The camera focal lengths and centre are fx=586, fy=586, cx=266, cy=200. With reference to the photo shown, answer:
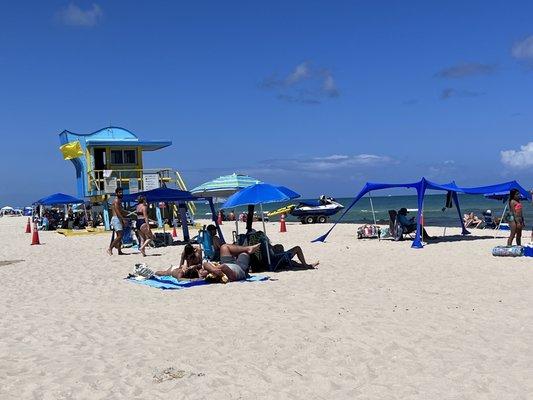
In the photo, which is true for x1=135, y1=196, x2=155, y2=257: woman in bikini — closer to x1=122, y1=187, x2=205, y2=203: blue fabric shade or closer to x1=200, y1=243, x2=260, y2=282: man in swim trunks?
x1=122, y1=187, x2=205, y2=203: blue fabric shade

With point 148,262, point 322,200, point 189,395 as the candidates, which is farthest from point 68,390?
point 322,200

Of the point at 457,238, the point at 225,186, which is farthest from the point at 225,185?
the point at 457,238

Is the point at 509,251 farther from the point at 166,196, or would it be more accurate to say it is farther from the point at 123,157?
the point at 123,157

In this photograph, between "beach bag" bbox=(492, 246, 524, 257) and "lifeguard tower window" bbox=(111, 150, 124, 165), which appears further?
"lifeguard tower window" bbox=(111, 150, 124, 165)

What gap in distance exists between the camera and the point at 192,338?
6.37 meters

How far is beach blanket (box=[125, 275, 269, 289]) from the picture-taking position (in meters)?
9.87

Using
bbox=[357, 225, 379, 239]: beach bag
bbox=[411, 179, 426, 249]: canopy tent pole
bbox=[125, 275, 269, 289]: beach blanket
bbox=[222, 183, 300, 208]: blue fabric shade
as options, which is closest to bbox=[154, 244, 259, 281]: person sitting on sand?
bbox=[125, 275, 269, 289]: beach blanket

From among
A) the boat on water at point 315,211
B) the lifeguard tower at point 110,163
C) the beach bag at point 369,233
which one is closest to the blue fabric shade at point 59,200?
the lifeguard tower at point 110,163

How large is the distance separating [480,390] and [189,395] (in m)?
2.31

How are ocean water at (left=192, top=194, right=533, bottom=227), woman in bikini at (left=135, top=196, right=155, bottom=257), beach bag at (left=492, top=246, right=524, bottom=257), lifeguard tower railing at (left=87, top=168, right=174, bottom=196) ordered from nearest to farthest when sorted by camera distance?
beach bag at (left=492, top=246, right=524, bottom=257) < woman in bikini at (left=135, top=196, right=155, bottom=257) < lifeguard tower railing at (left=87, top=168, right=174, bottom=196) < ocean water at (left=192, top=194, right=533, bottom=227)

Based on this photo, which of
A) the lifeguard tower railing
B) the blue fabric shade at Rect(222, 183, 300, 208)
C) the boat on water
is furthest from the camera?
the boat on water

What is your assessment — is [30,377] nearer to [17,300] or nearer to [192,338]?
[192,338]

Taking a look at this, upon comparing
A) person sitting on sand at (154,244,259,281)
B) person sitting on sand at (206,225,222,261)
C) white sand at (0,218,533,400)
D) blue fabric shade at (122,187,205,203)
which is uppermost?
blue fabric shade at (122,187,205,203)

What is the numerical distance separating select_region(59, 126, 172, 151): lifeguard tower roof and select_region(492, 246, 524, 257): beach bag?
69.4 ft
